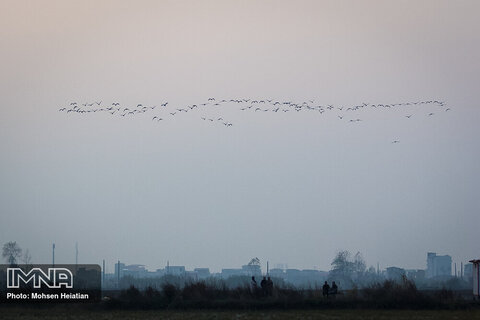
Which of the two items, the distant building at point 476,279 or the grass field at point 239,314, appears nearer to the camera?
the grass field at point 239,314

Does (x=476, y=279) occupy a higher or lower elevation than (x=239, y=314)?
higher

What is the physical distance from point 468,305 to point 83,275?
31266 mm

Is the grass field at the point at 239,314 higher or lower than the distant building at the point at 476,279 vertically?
lower

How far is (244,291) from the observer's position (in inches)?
2323

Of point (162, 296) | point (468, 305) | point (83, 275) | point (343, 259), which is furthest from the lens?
point (343, 259)

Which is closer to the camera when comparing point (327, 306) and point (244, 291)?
point (327, 306)

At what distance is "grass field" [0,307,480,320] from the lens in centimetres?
4684

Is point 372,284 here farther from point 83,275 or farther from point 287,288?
point 83,275

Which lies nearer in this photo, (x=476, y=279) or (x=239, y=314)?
(x=239, y=314)

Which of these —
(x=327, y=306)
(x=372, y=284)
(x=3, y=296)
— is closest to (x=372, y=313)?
(x=327, y=306)

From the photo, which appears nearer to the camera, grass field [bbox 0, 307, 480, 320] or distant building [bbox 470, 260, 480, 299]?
grass field [bbox 0, 307, 480, 320]

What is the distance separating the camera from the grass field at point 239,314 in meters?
46.8

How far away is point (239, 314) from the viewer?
49.6 meters

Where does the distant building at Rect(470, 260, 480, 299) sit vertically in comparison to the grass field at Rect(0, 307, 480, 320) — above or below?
above
